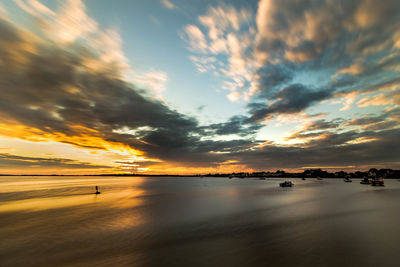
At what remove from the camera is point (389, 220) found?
30.0 m

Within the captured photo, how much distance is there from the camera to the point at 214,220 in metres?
30.4

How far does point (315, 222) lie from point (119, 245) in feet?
94.1

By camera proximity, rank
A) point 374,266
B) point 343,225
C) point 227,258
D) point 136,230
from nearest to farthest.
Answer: point 374,266 → point 227,258 → point 136,230 → point 343,225

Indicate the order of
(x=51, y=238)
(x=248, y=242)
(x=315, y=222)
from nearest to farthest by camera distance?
(x=248, y=242) < (x=51, y=238) < (x=315, y=222)

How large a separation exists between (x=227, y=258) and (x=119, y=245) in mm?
11515

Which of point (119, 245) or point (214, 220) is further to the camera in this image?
point (214, 220)

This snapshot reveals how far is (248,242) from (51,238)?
23.1m

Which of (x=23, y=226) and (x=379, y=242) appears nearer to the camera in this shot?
(x=379, y=242)

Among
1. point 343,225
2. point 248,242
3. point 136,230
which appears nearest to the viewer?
point 248,242

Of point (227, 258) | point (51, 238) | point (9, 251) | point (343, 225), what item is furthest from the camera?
point (343, 225)

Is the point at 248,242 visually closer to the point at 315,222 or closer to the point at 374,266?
the point at 374,266

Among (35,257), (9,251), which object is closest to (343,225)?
(35,257)

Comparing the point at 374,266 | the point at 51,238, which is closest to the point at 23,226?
the point at 51,238

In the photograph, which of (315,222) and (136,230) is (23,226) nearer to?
(136,230)
